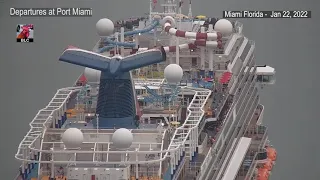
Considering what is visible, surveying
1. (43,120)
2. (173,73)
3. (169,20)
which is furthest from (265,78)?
(43,120)

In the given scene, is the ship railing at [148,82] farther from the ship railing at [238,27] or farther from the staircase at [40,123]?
the ship railing at [238,27]

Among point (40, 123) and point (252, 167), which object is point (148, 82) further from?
point (40, 123)

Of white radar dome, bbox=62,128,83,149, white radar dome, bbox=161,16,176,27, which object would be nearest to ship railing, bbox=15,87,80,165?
white radar dome, bbox=62,128,83,149

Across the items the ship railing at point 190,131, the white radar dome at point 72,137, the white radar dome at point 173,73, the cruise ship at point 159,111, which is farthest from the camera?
the white radar dome at point 173,73

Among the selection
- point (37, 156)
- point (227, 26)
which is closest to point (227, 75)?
point (227, 26)

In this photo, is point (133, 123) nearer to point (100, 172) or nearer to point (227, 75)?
point (100, 172)

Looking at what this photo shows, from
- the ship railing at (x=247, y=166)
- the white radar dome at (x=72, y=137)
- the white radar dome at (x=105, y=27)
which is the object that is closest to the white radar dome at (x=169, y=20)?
the white radar dome at (x=105, y=27)
